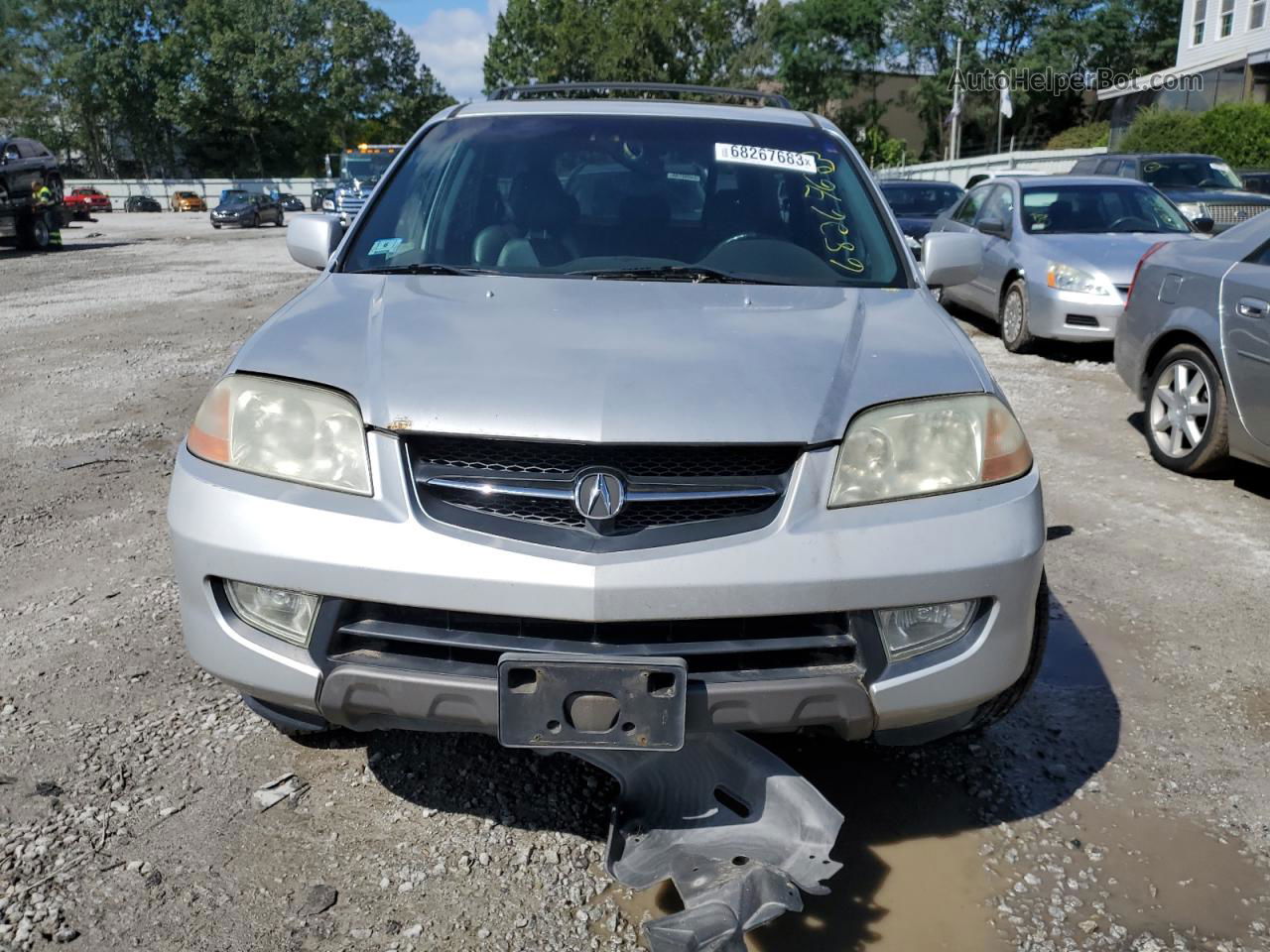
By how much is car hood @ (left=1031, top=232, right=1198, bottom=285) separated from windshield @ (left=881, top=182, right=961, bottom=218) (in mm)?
5618

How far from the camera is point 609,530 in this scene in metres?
2.15

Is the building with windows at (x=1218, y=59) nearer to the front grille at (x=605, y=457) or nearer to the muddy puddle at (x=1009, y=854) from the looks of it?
the muddy puddle at (x=1009, y=854)

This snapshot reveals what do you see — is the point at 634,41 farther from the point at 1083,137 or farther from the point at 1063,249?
the point at 1063,249

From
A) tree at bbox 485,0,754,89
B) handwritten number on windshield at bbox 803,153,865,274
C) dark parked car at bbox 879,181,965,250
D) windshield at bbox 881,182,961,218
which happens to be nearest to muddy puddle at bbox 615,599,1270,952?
handwritten number on windshield at bbox 803,153,865,274

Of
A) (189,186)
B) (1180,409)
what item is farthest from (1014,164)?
(189,186)

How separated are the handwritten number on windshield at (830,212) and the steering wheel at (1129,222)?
6751 mm

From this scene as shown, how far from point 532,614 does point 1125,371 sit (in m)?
5.19

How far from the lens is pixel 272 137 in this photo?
74.9m

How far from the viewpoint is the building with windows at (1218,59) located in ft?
106

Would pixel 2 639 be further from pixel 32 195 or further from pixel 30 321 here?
pixel 32 195

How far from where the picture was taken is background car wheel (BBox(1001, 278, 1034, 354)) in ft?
29.9

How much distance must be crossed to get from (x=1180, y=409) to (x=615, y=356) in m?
4.39

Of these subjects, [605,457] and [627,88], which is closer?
[605,457]

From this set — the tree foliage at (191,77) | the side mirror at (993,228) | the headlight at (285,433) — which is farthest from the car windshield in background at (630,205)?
the tree foliage at (191,77)
